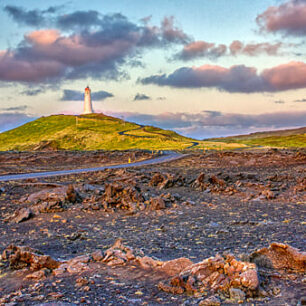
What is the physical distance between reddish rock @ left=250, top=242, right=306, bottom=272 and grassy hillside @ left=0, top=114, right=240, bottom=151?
89.9 metres

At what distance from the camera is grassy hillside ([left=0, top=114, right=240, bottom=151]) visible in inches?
4285

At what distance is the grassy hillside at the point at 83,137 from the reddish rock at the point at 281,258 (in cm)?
8990

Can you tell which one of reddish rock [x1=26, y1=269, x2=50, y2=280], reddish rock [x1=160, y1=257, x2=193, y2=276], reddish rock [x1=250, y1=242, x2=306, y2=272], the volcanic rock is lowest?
the volcanic rock

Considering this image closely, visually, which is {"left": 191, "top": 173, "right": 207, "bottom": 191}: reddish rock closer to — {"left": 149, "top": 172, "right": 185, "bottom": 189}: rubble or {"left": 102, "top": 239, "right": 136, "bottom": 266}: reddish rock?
{"left": 149, "top": 172, "right": 185, "bottom": 189}: rubble

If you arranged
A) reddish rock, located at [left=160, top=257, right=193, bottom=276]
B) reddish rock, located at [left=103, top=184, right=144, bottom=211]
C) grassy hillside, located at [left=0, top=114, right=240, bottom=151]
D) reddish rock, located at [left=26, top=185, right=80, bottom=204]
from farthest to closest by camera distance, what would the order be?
1. grassy hillside, located at [left=0, top=114, right=240, bottom=151]
2. reddish rock, located at [left=26, top=185, right=80, bottom=204]
3. reddish rock, located at [left=103, top=184, right=144, bottom=211]
4. reddish rock, located at [left=160, top=257, right=193, bottom=276]

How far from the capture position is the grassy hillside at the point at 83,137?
108850 millimetres

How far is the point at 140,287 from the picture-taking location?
7.30 m

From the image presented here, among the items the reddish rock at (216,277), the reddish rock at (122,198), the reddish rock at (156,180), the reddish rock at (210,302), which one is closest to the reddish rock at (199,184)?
the reddish rock at (156,180)

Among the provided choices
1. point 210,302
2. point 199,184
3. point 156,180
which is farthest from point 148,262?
point 156,180

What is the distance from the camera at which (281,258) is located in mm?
7777

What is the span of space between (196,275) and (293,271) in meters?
2.09

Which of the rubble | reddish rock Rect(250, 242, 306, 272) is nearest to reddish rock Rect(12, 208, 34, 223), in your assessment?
the rubble

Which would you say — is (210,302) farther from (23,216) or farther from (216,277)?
(23,216)

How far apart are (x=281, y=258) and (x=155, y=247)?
389 cm
